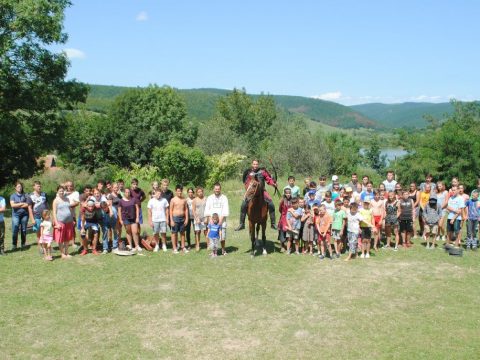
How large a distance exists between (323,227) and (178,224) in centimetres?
358

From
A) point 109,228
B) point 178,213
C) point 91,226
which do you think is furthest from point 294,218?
point 91,226

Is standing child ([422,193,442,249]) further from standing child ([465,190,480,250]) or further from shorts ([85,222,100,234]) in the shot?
shorts ([85,222,100,234])

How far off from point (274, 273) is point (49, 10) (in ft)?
51.8

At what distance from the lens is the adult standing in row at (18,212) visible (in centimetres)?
1092

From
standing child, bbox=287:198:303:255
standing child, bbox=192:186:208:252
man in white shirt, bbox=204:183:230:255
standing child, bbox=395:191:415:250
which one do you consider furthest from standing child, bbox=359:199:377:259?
standing child, bbox=192:186:208:252

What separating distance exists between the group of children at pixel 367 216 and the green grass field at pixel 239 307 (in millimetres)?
577

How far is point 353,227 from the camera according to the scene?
10406mm

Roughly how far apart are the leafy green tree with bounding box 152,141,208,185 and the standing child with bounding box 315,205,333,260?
13232 mm

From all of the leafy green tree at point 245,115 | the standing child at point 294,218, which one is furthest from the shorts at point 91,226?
the leafy green tree at point 245,115

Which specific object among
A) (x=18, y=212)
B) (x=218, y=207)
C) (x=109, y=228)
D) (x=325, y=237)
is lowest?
(x=325, y=237)

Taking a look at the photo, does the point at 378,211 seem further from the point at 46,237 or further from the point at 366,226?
the point at 46,237

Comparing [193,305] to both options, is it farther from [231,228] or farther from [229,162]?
[229,162]

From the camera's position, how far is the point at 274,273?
9438 mm

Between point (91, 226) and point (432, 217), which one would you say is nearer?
point (91, 226)
